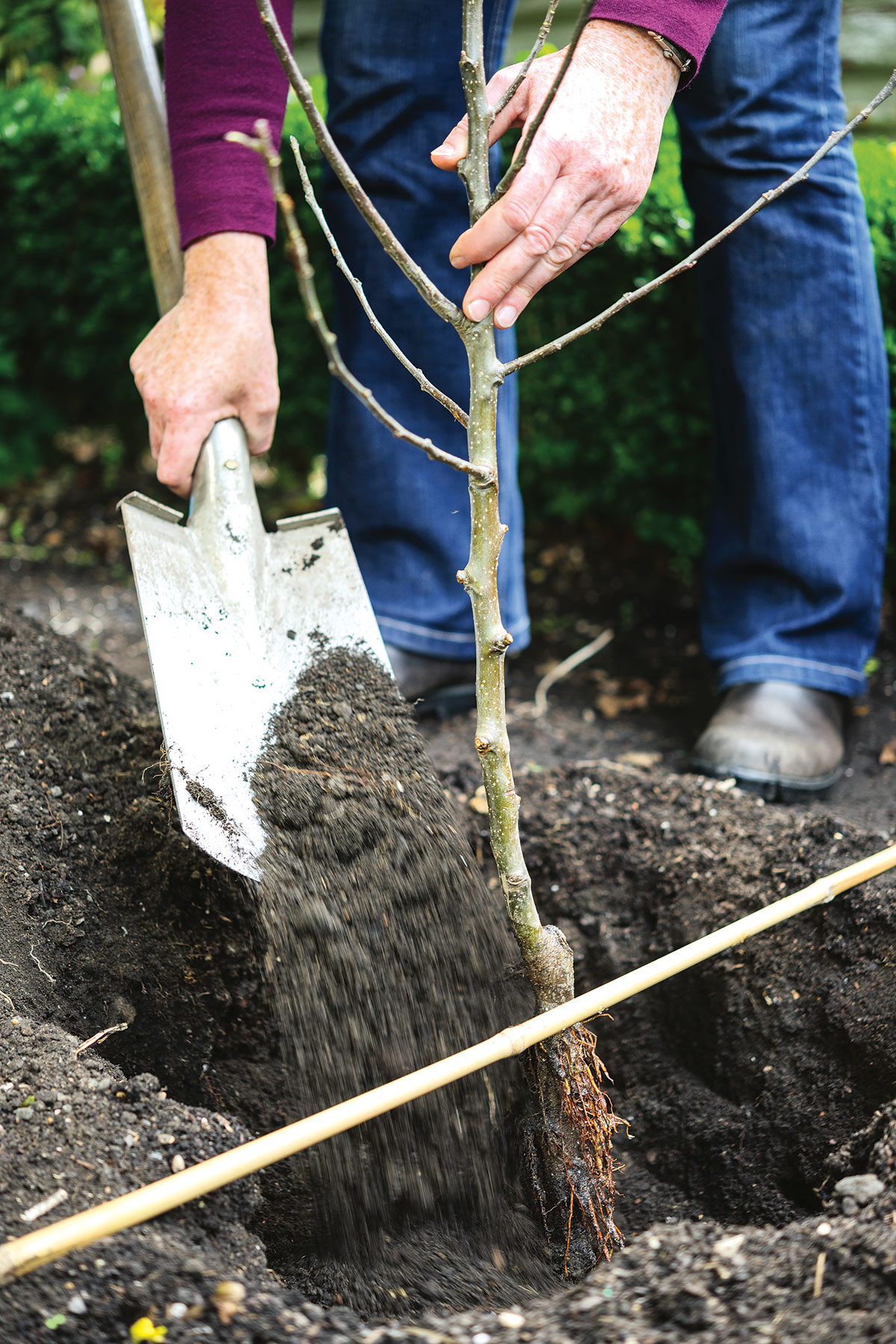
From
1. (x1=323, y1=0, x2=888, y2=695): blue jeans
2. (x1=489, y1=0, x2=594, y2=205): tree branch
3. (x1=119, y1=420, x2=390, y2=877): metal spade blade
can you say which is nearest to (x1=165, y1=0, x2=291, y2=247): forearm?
(x1=119, y1=420, x2=390, y2=877): metal spade blade

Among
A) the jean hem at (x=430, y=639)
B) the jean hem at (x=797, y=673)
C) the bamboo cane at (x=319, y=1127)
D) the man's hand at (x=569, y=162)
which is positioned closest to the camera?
the bamboo cane at (x=319, y=1127)

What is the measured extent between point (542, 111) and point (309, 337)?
2.67m

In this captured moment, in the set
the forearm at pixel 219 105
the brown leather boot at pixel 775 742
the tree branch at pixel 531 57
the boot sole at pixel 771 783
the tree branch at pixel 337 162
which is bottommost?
the boot sole at pixel 771 783

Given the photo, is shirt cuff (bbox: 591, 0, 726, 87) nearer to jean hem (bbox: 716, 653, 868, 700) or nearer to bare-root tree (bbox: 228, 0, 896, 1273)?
bare-root tree (bbox: 228, 0, 896, 1273)

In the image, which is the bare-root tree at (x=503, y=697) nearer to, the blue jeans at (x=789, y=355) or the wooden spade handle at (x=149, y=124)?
the wooden spade handle at (x=149, y=124)

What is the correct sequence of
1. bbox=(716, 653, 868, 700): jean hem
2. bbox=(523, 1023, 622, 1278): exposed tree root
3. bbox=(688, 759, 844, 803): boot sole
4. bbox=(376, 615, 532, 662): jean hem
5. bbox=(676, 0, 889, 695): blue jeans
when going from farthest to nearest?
bbox=(376, 615, 532, 662): jean hem < bbox=(716, 653, 868, 700): jean hem < bbox=(688, 759, 844, 803): boot sole < bbox=(676, 0, 889, 695): blue jeans < bbox=(523, 1023, 622, 1278): exposed tree root

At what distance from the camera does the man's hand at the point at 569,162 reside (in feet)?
4.69

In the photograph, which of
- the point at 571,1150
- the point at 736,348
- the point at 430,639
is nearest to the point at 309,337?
the point at 430,639

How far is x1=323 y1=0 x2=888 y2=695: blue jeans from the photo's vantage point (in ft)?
7.49

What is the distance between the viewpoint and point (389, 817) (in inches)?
65.4


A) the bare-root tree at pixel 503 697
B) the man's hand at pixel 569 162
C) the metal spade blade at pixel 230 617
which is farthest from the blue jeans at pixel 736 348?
the bare-root tree at pixel 503 697

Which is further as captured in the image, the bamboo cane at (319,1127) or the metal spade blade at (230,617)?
the metal spade blade at (230,617)

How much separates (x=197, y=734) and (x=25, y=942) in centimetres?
42

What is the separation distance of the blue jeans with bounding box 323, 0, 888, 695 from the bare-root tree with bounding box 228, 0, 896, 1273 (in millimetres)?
924
